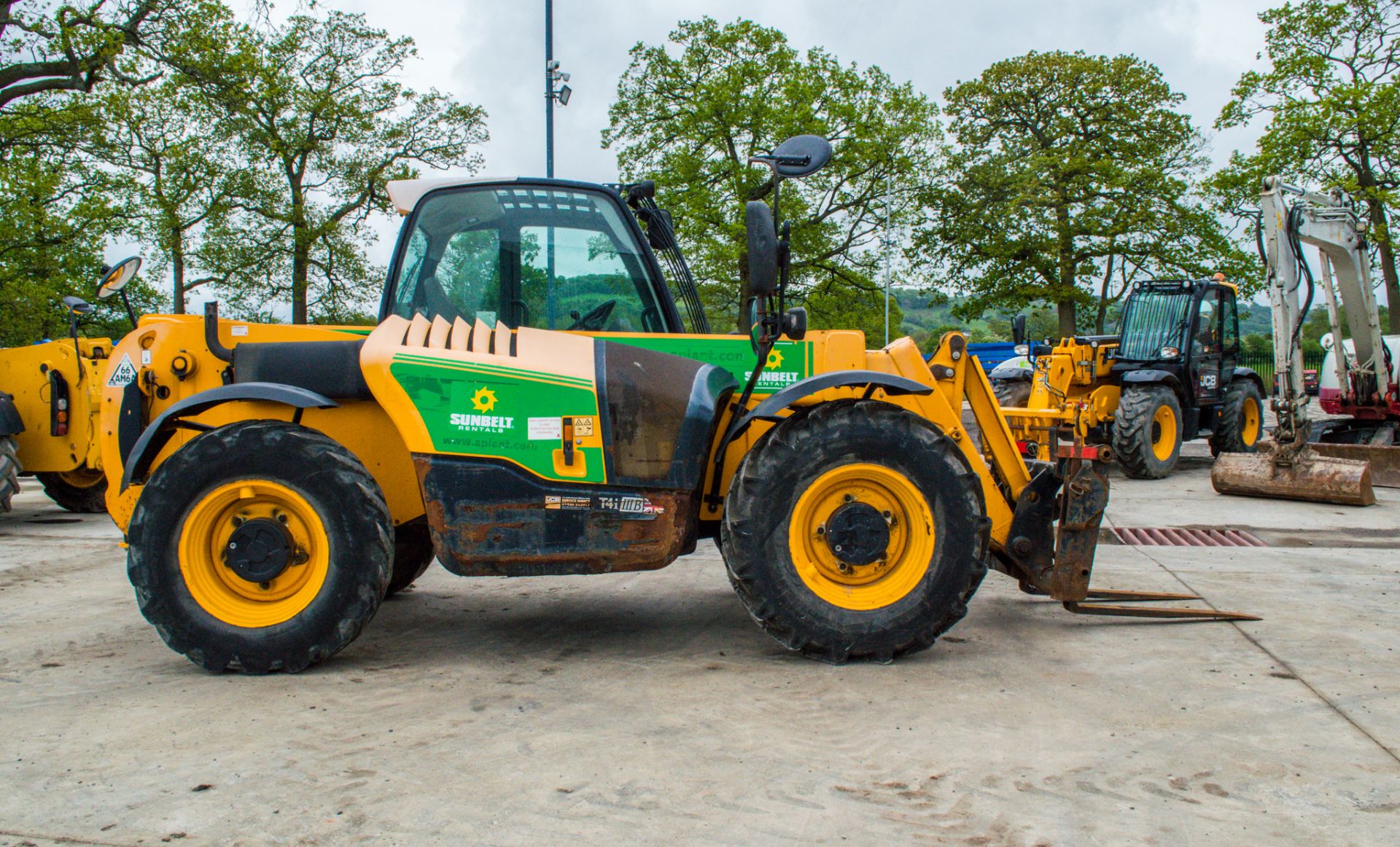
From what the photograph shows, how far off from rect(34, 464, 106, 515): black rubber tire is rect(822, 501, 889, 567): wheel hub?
935 cm

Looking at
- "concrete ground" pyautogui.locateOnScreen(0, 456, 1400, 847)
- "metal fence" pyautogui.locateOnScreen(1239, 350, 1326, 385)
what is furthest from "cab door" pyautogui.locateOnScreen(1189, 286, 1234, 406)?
"metal fence" pyautogui.locateOnScreen(1239, 350, 1326, 385)

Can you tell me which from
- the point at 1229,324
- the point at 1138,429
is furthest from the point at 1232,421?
the point at 1138,429

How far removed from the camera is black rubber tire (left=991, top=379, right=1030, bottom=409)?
1448 centimetres

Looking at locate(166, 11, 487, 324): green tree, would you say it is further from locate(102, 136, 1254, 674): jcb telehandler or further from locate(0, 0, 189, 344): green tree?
locate(102, 136, 1254, 674): jcb telehandler

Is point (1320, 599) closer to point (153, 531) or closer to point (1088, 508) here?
point (1088, 508)

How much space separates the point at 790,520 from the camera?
14.5 ft

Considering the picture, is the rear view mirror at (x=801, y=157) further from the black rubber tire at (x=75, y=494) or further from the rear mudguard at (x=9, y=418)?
the black rubber tire at (x=75, y=494)

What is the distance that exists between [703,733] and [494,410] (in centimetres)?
160

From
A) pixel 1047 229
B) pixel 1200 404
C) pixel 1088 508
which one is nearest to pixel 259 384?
pixel 1088 508

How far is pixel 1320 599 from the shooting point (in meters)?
5.94

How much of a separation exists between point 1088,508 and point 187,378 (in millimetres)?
4217

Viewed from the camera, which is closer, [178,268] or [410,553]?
[410,553]

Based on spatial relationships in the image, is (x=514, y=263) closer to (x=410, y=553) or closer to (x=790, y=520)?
(x=410, y=553)

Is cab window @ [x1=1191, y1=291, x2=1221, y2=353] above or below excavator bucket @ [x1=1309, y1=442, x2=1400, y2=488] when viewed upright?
above
